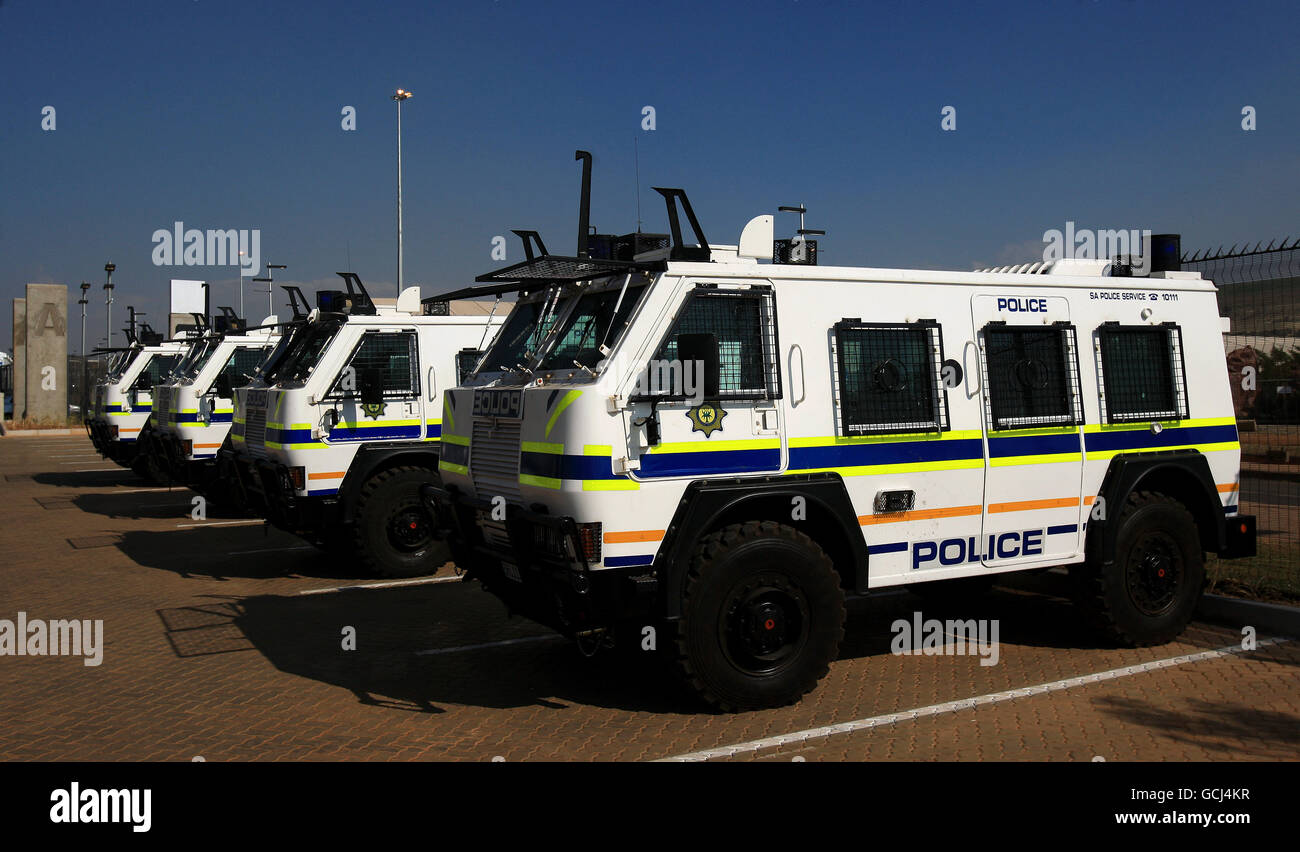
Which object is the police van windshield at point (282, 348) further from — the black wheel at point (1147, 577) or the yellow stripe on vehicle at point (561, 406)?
the black wheel at point (1147, 577)

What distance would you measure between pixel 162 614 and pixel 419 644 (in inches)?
111

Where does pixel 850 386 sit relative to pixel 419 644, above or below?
above

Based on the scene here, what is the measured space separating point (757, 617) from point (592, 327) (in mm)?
2018

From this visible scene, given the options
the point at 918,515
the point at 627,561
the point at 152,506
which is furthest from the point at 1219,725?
the point at 152,506

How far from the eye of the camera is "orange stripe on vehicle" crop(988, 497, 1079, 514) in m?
6.54

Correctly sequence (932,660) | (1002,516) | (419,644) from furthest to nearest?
(419,644) → (932,660) → (1002,516)

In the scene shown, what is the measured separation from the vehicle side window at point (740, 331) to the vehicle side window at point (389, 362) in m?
5.22

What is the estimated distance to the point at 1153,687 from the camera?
623 cm

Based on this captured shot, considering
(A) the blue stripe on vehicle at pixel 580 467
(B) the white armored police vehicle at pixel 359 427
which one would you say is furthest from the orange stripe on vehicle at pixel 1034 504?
(B) the white armored police vehicle at pixel 359 427

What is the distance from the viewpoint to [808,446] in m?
5.92

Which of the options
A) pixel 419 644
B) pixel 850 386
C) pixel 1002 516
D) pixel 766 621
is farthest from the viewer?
pixel 419 644
